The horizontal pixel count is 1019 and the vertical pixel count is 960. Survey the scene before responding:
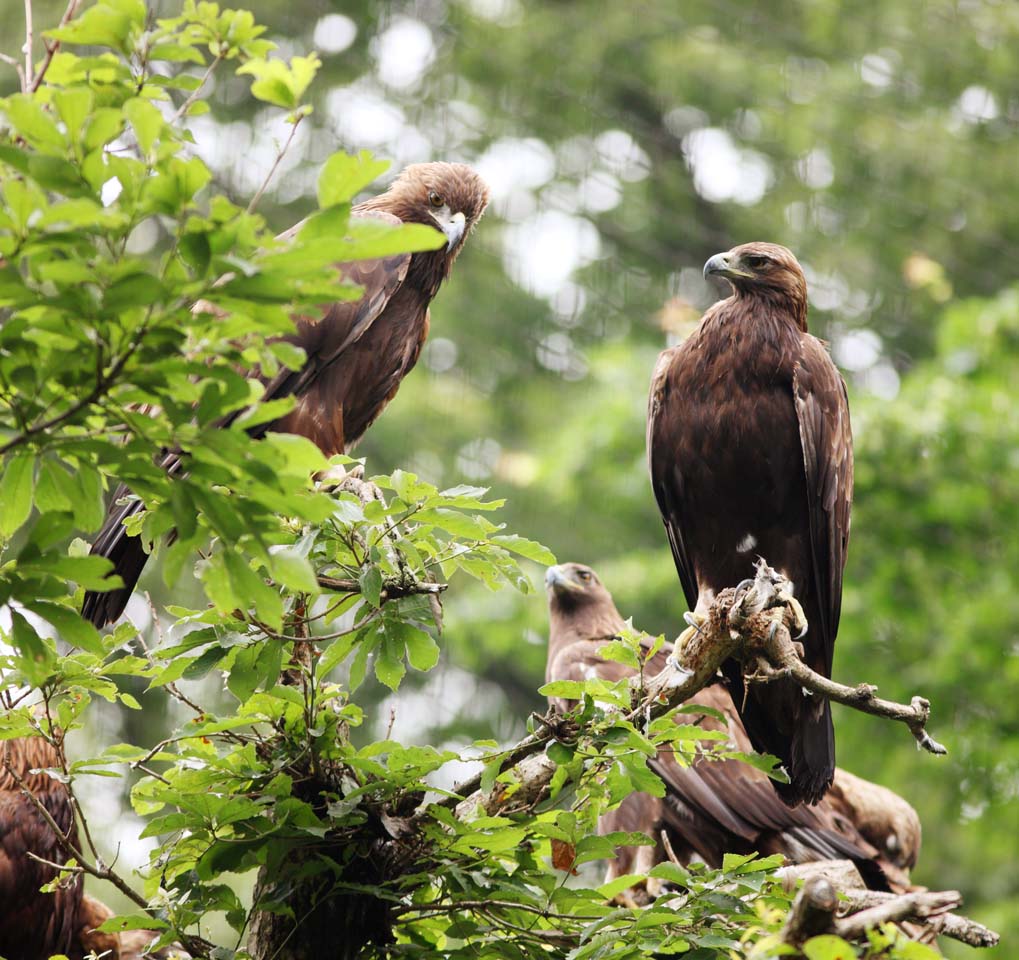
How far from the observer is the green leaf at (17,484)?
1912 mm

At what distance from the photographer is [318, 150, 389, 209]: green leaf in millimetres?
1791

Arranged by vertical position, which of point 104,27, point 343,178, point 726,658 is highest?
point 104,27

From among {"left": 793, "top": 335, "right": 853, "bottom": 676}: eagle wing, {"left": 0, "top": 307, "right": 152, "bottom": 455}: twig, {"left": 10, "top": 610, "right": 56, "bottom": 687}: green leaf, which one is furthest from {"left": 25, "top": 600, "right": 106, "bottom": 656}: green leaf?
{"left": 793, "top": 335, "right": 853, "bottom": 676}: eagle wing

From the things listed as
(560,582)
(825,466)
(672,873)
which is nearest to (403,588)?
(672,873)

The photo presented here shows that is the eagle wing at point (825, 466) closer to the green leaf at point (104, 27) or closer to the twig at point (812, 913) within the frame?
the twig at point (812, 913)

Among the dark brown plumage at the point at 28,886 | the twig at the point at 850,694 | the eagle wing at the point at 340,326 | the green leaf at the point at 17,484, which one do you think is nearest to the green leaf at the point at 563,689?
the twig at the point at 850,694

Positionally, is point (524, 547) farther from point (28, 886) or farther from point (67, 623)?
point (28, 886)

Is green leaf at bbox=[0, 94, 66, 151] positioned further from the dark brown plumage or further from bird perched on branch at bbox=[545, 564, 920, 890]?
bird perched on branch at bbox=[545, 564, 920, 890]

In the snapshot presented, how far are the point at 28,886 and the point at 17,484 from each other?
7.33ft

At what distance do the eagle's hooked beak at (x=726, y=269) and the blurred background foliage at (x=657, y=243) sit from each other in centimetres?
491

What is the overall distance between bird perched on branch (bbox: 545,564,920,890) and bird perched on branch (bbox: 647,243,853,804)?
57 cm

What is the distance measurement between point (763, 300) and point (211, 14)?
245 cm

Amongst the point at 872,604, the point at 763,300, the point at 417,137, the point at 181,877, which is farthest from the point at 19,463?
the point at 417,137

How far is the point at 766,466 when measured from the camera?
13.9 feet
